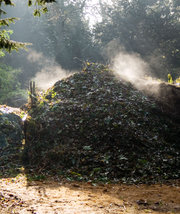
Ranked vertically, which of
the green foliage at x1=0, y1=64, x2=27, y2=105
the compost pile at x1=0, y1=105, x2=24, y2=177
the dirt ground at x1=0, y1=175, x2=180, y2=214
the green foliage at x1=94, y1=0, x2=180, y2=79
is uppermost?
the green foliage at x1=94, y1=0, x2=180, y2=79

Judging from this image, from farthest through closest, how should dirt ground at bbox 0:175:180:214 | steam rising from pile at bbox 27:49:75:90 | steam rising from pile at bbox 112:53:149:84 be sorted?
steam rising from pile at bbox 27:49:75:90 → steam rising from pile at bbox 112:53:149:84 → dirt ground at bbox 0:175:180:214

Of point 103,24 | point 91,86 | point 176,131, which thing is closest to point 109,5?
point 103,24

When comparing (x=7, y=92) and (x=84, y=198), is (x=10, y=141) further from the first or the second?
(x=7, y=92)

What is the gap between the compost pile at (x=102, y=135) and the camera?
6.37 m

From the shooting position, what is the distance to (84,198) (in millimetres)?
4504

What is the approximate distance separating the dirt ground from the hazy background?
15214 millimetres

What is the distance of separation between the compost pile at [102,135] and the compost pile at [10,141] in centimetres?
54

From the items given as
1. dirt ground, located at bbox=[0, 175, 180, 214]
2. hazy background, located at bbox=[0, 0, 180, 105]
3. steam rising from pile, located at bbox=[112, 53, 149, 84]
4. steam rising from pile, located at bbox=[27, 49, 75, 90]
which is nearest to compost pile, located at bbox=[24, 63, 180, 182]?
dirt ground, located at bbox=[0, 175, 180, 214]

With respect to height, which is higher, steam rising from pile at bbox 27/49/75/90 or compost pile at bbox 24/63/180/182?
steam rising from pile at bbox 27/49/75/90

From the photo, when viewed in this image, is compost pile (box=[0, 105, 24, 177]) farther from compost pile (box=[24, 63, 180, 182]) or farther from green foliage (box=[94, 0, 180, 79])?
green foliage (box=[94, 0, 180, 79])

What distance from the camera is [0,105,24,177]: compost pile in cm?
725

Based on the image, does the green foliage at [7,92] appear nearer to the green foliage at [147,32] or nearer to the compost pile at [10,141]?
the green foliage at [147,32]

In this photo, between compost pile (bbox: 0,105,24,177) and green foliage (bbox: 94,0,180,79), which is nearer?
compost pile (bbox: 0,105,24,177)

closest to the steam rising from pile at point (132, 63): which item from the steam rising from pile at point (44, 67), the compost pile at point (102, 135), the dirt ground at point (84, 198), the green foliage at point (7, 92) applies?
the steam rising from pile at point (44, 67)
